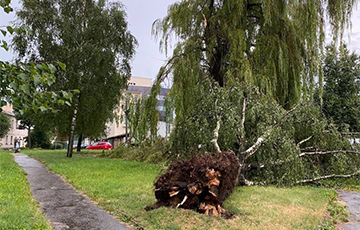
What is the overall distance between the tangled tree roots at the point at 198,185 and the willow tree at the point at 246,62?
276cm

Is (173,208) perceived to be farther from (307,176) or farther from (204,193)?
(307,176)

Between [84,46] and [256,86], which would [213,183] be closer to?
[256,86]

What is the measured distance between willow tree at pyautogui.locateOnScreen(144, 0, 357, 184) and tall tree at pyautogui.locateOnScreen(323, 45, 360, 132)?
10.9 metres

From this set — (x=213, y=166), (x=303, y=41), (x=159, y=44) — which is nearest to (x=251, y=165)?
(x=213, y=166)

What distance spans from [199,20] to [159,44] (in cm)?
173

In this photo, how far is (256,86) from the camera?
Answer: 9414 mm

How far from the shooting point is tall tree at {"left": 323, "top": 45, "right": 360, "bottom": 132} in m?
20.6

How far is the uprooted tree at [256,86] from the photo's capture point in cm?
842

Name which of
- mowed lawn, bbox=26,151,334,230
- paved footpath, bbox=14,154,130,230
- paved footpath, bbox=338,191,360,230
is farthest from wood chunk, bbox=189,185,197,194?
paved footpath, bbox=338,191,360,230

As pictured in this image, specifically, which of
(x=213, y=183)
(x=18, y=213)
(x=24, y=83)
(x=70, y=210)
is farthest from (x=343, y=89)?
(x=24, y=83)

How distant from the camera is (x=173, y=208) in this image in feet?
17.4

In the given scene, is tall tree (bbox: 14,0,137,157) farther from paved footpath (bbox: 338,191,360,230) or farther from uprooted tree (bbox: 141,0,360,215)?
paved footpath (bbox: 338,191,360,230)

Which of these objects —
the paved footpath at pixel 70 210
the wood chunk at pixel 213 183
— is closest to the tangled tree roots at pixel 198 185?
the wood chunk at pixel 213 183

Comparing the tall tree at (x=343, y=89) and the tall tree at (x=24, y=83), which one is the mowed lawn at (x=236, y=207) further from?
the tall tree at (x=343, y=89)
